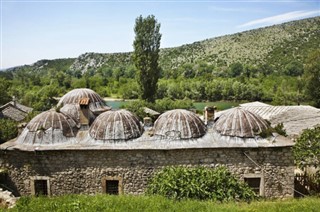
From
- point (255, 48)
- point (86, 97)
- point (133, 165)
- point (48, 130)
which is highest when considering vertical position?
point (255, 48)

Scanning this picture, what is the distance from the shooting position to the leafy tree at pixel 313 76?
4056 centimetres

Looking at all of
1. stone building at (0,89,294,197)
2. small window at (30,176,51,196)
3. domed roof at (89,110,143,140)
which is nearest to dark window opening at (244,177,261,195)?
stone building at (0,89,294,197)

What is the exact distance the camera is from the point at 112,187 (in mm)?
14281

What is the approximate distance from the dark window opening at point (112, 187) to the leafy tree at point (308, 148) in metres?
8.42

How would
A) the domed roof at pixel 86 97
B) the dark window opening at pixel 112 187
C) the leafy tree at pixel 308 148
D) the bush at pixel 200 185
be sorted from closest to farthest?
the bush at pixel 200 185, the leafy tree at pixel 308 148, the dark window opening at pixel 112 187, the domed roof at pixel 86 97

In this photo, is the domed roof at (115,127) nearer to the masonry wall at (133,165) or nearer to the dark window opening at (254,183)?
the masonry wall at (133,165)

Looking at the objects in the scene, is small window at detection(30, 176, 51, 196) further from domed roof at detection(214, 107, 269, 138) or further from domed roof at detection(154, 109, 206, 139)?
domed roof at detection(214, 107, 269, 138)

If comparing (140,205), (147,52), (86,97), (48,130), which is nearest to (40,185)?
(48,130)

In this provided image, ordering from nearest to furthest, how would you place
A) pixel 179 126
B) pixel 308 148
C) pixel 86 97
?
pixel 308 148, pixel 179 126, pixel 86 97

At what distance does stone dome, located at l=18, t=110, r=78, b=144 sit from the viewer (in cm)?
1455

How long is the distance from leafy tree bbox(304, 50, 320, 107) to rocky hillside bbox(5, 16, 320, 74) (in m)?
46.8

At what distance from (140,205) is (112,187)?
3.81 metres

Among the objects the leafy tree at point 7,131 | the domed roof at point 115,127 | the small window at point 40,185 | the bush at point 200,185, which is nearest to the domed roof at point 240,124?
the bush at point 200,185

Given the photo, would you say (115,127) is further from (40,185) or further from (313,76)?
(313,76)
